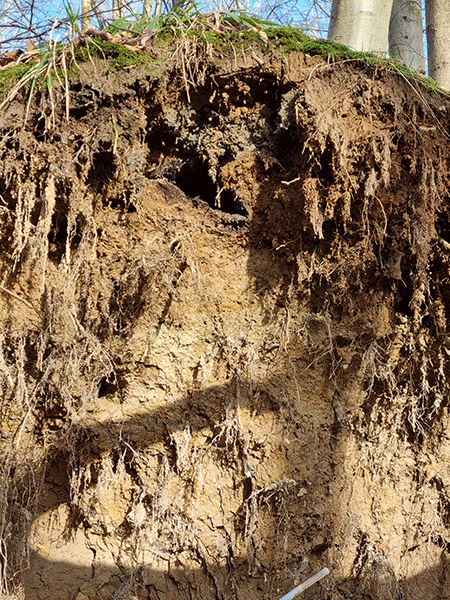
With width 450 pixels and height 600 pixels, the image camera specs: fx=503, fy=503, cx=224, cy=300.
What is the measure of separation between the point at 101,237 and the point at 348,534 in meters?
2.22

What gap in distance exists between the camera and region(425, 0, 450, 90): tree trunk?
17.3 feet

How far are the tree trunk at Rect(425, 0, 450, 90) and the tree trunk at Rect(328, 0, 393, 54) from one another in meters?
1.82

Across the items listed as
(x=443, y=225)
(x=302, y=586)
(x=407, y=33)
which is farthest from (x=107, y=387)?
(x=407, y=33)

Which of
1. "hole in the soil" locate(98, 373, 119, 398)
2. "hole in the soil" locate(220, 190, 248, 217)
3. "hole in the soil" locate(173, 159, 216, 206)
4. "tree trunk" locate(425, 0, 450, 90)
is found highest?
"tree trunk" locate(425, 0, 450, 90)

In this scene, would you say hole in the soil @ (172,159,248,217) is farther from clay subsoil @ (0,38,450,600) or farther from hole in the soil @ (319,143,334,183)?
hole in the soil @ (319,143,334,183)

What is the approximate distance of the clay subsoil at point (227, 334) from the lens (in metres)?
2.79

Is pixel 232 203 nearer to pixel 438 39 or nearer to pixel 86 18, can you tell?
pixel 86 18

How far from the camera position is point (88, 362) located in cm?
287

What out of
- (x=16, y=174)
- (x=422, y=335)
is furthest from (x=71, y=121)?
(x=422, y=335)

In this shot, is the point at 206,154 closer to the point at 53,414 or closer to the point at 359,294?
the point at 359,294

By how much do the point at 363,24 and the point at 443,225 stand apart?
5.73 feet

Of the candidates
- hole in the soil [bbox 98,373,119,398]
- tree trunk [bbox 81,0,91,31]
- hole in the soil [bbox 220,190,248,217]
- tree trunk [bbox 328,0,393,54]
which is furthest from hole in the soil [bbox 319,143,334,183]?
tree trunk [bbox 81,0,91,31]

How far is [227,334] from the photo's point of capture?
298 centimetres

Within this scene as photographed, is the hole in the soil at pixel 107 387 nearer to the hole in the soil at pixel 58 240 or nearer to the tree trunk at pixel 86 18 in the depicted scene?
the hole in the soil at pixel 58 240
